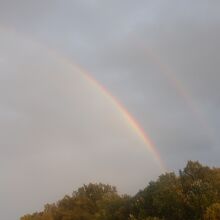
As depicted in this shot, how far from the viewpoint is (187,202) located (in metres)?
53.8

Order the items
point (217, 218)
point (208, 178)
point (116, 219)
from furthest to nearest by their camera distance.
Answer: point (116, 219) → point (208, 178) → point (217, 218)

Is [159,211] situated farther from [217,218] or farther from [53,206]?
[53,206]

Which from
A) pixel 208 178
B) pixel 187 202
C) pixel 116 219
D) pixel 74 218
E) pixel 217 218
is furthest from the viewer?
pixel 74 218

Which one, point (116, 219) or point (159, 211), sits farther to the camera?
point (116, 219)

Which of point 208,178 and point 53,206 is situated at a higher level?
point 53,206

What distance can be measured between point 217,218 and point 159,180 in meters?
10.7

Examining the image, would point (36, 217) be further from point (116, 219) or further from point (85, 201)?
point (116, 219)

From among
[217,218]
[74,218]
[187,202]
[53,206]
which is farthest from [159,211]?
[53,206]

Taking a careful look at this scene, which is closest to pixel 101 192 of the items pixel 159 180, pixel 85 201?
pixel 85 201

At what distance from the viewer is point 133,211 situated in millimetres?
62219

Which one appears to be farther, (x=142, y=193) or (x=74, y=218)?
(x=74, y=218)

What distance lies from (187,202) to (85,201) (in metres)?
42.3

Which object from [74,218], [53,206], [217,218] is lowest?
[217,218]

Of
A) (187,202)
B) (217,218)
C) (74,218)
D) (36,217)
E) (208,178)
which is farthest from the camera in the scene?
(36,217)
